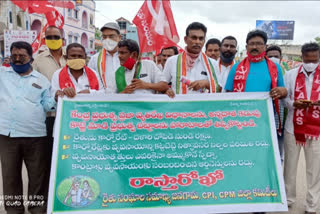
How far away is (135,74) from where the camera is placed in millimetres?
3184

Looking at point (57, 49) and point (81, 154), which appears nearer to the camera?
point (81, 154)

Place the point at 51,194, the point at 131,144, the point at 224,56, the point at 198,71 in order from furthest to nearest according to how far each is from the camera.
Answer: the point at 224,56 → the point at 198,71 → the point at 131,144 → the point at 51,194

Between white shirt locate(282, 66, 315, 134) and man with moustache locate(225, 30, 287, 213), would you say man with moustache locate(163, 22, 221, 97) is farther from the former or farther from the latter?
white shirt locate(282, 66, 315, 134)

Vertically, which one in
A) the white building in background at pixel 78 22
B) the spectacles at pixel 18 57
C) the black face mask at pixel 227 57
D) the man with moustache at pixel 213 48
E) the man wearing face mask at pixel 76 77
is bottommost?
the man wearing face mask at pixel 76 77

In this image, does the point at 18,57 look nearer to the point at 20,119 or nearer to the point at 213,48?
the point at 20,119

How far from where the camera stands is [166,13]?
3607 mm

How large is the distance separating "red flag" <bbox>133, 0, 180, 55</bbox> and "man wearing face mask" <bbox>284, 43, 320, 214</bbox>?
1.62 m

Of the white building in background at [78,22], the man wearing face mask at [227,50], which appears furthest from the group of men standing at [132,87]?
the white building in background at [78,22]

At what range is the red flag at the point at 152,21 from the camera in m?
3.58

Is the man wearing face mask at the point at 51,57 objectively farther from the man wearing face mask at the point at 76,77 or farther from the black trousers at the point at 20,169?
the black trousers at the point at 20,169

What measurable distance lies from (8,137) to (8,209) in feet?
2.73

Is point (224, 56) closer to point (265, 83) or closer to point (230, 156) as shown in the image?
point (265, 83)

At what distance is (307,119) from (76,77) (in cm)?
257

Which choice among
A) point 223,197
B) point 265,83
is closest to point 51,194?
point 223,197
